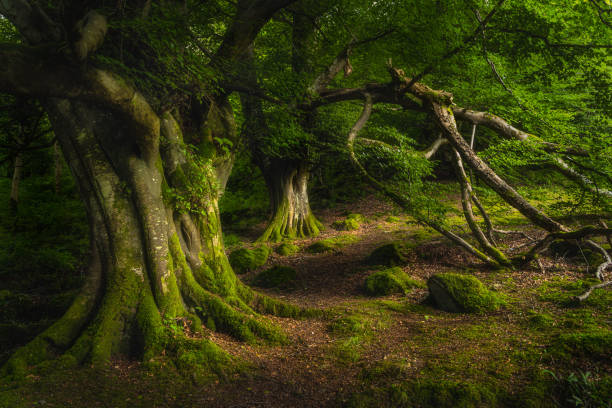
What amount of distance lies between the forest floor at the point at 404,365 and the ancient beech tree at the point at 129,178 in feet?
1.35

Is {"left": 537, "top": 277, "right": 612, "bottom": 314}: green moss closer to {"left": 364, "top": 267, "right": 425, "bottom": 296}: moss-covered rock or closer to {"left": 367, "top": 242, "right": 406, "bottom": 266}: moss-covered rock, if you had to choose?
{"left": 364, "top": 267, "right": 425, "bottom": 296}: moss-covered rock

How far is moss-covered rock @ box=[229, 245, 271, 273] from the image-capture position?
9.80 m

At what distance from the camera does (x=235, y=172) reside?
16906 millimetres

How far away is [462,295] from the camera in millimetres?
5656

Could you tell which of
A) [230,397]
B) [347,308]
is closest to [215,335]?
[230,397]

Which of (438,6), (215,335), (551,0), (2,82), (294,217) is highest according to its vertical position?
(438,6)

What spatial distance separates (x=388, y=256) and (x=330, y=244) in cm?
250

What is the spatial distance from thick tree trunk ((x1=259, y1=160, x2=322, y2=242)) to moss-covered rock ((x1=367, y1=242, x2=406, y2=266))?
159 inches

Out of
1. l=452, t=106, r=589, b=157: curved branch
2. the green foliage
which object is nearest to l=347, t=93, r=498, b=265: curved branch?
l=452, t=106, r=589, b=157: curved branch

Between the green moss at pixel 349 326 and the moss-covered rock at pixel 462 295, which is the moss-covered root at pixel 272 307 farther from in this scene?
the moss-covered rock at pixel 462 295

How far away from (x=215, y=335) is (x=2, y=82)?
353 cm

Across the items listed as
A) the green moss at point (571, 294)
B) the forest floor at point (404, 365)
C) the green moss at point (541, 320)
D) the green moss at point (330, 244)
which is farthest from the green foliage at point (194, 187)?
the green moss at point (330, 244)

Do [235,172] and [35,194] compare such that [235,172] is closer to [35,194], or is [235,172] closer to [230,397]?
[35,194]

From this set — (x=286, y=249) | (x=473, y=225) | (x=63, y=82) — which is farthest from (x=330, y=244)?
(x=63, y=82)
